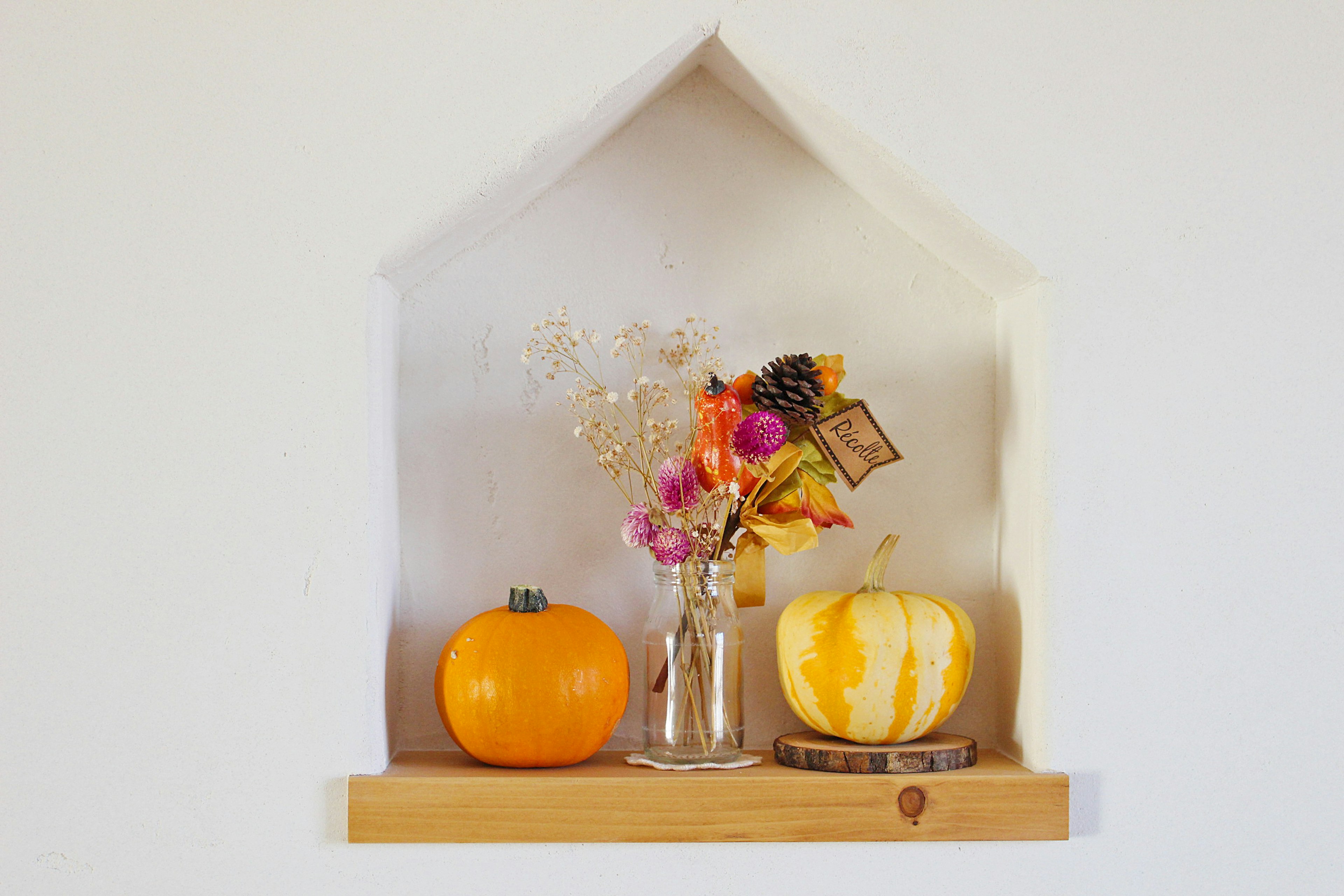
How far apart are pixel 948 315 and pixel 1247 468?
0.37 meters

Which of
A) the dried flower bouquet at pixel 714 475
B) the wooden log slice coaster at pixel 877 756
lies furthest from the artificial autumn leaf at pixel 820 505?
the wooden log slice coaster at pixel 877 756

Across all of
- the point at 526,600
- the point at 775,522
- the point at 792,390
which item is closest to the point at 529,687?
the point at 526,600

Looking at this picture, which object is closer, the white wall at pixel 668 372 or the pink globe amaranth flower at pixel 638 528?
the pink globe amaranth flower at pixel 638 528

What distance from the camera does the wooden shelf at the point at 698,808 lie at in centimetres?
99

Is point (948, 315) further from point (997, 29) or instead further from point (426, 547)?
point (426, 547)

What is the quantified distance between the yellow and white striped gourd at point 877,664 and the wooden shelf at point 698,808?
0.06 m

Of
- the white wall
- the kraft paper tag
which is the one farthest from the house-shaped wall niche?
the kraft paper tag

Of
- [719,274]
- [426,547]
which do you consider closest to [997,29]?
[719,274]

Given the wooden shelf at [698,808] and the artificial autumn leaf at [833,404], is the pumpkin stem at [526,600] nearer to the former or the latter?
the wooden shelf at [698,808]

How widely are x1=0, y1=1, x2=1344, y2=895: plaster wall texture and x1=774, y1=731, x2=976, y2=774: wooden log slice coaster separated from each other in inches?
3.4

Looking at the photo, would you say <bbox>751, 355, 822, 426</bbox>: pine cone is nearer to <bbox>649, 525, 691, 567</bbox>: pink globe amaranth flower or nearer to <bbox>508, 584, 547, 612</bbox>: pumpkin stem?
<bbox>649, 525, 691, 567</bbox>: pink globe amaranth flower

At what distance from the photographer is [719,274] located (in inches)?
47.4

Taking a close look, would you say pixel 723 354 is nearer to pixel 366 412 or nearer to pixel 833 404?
pixel 833 404

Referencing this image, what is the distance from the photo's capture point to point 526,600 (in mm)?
1060
